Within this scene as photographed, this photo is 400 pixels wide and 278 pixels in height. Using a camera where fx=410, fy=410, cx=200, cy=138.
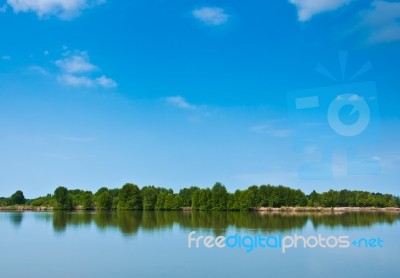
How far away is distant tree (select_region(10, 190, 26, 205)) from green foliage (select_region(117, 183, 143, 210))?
59.2m

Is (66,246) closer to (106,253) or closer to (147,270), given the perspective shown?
(106,253)

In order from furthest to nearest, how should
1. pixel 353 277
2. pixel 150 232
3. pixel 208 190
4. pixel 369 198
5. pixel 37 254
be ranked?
pixel 369 198
pixel 208 190
pixel 150 232
pixel 37 254
pixel 353 277

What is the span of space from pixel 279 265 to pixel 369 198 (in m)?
108


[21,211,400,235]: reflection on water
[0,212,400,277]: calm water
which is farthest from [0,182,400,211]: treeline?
[0,212,400,277]: calm water

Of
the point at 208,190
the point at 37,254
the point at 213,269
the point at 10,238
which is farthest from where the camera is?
the point at 208,190

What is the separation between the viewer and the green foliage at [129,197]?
92750mm

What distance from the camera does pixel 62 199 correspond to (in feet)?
319

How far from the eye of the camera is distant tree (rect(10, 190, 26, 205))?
134788 mm

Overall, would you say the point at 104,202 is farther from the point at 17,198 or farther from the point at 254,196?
the point at 17,198

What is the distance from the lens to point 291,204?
102m

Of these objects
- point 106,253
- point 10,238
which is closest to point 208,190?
point 10,238

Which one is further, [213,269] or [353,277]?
[213,269]

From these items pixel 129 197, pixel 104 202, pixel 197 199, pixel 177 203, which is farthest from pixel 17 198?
pixel 197 199

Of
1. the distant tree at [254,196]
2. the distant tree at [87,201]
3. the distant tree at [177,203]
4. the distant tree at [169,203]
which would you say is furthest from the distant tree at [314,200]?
the distant tree at [87,201]
